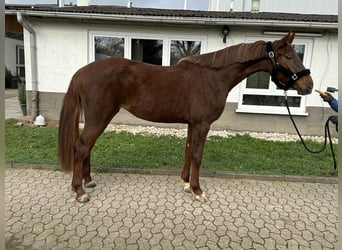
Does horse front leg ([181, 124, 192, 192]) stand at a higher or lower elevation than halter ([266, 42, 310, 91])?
lower

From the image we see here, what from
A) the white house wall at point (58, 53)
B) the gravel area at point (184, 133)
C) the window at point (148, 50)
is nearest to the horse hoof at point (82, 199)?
the gravel area at point (184, 133)

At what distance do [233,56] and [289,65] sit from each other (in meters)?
0.62

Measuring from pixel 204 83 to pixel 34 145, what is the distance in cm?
355

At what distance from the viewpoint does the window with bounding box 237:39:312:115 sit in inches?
264

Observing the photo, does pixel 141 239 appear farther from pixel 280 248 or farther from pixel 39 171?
pixel 39 171

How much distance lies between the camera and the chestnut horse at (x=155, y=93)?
9.86 feet

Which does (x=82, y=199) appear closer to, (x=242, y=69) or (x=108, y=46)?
(x=242, y=69)

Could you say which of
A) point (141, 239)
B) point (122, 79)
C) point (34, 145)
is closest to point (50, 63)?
point (34, 145)

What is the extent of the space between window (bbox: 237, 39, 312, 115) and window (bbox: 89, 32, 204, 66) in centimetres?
161

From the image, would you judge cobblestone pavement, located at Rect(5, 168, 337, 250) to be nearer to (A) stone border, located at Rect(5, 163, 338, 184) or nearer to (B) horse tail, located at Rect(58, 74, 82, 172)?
(A) stone border, located at Rect(5, 163, 338, 184)

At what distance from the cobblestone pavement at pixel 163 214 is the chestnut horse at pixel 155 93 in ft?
1.08

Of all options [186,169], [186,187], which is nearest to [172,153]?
[186,169]

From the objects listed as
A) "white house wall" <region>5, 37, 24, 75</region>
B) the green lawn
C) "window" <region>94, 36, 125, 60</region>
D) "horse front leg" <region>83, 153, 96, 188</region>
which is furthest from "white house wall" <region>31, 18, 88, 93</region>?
"white house wall" <region>5, 37, 24, 75</region>

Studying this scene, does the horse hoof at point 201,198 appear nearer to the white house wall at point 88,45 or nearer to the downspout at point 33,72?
the white house wall at point 88,45
